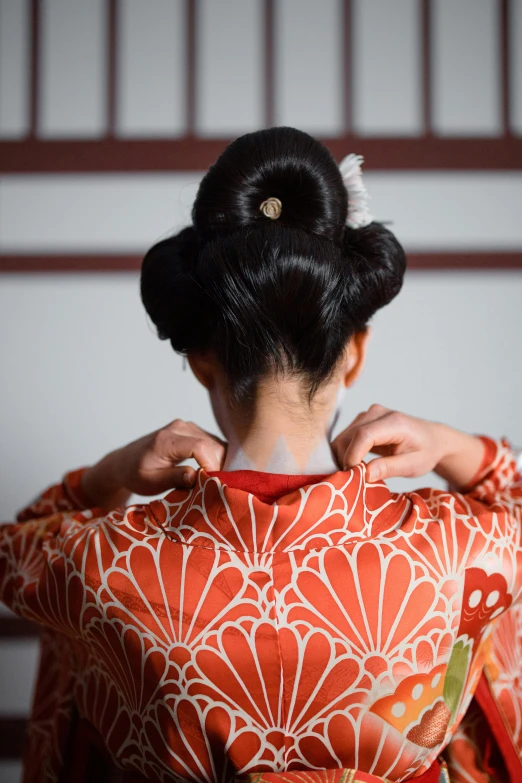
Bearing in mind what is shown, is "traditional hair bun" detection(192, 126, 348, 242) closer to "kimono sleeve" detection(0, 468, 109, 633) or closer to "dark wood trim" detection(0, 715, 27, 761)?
"kimono sleeve" detection(0, 468, 109, 633)

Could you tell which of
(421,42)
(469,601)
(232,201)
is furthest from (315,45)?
(469,601)

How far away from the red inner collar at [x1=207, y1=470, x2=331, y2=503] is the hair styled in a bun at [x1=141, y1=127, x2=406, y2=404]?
10cm

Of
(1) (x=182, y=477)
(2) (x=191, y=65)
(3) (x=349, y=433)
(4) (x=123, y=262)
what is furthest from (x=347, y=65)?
(1) (x=182, y=477)

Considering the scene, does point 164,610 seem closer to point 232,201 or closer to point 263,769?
point 263,769

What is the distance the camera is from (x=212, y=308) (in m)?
0.91

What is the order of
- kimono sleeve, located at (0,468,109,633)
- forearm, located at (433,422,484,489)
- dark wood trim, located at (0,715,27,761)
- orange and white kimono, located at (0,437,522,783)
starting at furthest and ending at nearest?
dark wood trim, located at (0,715,27,761), forearm, located at (433,422,484,489), kimono sleeve, located at (0,468,109,633), orange and white kimono, located at (0,437,522,783)

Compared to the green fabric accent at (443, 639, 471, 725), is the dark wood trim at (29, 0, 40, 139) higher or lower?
higher

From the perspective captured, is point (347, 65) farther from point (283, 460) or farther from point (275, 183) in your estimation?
point (283, 460)

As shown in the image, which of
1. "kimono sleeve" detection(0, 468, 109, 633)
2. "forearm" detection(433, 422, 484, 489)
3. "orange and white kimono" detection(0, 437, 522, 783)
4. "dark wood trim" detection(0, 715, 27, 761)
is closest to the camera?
"orange and white kimono" detection(0, 437, 522, 783)

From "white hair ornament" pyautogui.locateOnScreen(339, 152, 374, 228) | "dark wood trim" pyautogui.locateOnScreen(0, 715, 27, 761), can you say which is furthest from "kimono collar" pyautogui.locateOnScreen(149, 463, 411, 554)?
"dark wood trim" pyautogui.locateOnScreen(0, 715, 27, 761)

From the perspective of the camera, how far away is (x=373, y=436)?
37.4 inches

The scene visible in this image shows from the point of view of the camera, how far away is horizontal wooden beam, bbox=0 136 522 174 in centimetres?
210

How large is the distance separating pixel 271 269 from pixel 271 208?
0.11m

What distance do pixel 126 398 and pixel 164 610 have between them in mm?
1325
